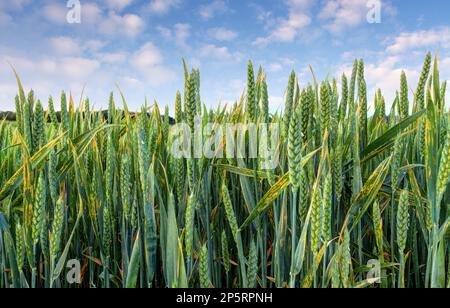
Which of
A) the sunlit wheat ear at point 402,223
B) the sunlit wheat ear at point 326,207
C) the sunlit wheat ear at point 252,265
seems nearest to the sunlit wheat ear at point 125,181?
the sunlit wheat ear at point 252,265

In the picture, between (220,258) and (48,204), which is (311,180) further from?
(48,204)

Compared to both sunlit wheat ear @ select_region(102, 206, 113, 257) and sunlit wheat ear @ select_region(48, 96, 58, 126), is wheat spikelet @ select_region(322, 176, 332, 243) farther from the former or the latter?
sunlit wheat ear @ select_region(48, 96, 58, 126)

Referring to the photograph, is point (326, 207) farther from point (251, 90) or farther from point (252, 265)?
point (251, 90)

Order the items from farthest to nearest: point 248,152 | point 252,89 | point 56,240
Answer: point 248,152 < point 252,89 < point 56,240

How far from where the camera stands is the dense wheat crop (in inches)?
25.3

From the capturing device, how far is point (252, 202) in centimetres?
77

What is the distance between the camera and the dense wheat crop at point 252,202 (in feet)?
2.11

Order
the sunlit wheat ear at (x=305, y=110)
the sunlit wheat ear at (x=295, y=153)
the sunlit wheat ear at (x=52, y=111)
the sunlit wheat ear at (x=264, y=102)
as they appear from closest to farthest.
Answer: the sunlit wheat ear at (x=295, y=153), the sunlit wheat ear at (x=305, y=110), the sunlit wheat ear at (x=264, y=102), the sunlit wheat ear at (x=52, y=111)

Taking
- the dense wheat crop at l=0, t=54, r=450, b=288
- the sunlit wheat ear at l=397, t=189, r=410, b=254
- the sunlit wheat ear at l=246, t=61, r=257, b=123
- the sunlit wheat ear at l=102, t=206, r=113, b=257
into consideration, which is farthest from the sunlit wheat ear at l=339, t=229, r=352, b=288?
the sunlit wheat ear at l=102, t=206, r=113, b=257

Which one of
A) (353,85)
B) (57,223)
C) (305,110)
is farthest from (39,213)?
(353,85)

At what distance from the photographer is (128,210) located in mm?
725

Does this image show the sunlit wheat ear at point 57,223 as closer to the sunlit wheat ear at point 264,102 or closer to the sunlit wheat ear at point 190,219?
the sunlit wheat ear at point 190,219
